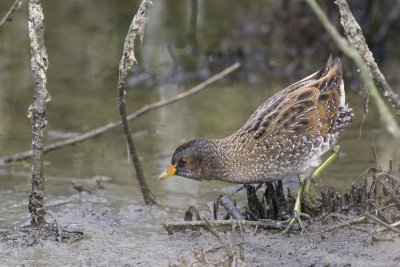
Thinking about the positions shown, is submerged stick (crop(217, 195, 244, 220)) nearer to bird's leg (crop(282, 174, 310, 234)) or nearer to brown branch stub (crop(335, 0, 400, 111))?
bird's leg (crop(282, 174, 310, 234))

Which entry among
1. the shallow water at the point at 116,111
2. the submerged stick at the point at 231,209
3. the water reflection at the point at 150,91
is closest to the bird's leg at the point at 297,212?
the submerged stick at the point at 231,209

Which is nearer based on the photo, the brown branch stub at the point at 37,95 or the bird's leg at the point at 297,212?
the brown branch stub at the point at 37,95

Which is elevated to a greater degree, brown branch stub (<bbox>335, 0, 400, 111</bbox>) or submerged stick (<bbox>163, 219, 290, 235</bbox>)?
brown branch stub (<bbox>335, 0, 400, 111</bbox>)

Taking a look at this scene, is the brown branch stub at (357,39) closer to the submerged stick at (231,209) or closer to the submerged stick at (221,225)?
the submerged stick at (221,225)

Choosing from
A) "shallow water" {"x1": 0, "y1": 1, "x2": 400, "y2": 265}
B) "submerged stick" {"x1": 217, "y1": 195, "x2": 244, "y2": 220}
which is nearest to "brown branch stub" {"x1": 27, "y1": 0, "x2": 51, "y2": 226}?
"shallow water" {"x1": 0, "y1": 1, "x2": 400, "y2": 265}

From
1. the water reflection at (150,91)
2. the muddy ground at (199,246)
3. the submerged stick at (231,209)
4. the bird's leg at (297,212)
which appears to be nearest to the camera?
the muddy ground at (199,246)

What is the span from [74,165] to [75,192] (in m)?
0.74

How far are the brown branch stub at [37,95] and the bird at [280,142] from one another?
927mm

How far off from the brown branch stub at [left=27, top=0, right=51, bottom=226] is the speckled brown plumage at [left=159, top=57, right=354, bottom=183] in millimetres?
954

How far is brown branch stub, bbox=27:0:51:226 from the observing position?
4.27 m

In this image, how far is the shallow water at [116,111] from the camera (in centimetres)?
575

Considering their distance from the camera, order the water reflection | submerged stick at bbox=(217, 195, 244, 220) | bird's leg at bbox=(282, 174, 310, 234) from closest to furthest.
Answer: bird's leg at bbox=(282, 174, 310, 234) → submerged stick at bbox=(217, 195, 244, 220) → the water reflection

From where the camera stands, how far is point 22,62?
979cm

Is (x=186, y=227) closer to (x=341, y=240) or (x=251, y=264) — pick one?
(x=251, y=264)
